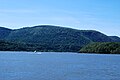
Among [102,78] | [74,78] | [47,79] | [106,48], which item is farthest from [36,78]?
[106,48]

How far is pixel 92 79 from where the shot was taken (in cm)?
4512

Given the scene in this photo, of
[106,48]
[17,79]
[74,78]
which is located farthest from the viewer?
[106,48]

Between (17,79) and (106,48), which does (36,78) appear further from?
(106,48)

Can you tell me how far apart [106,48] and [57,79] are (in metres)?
156

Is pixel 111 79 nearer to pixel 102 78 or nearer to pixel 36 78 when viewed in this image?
pixel 102 78

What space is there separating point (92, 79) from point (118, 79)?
375cm

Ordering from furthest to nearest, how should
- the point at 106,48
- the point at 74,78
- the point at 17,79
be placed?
the point at 106,48 → the point at 74,78 → the point at 17,79

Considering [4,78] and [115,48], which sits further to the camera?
[115,48]

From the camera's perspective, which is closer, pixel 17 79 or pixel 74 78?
pixel 17 79

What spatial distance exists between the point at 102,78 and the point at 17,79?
12.5 meters

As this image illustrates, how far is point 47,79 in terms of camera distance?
144ft

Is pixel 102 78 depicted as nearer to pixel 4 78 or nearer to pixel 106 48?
pixel 4 78

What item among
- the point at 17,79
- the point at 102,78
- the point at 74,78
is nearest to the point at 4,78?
the point at 17,79

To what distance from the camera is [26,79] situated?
4309 centimetres
